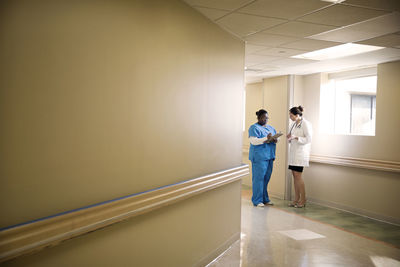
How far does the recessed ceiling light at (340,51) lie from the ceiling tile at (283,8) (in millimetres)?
1866

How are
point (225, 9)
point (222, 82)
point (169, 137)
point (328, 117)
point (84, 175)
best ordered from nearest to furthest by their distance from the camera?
point (84, 175)
point (169, 137)
point (225, 9)
point (222, 82)
point (328, 117)

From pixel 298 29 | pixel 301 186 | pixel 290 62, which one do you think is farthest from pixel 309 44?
pixel 301 186

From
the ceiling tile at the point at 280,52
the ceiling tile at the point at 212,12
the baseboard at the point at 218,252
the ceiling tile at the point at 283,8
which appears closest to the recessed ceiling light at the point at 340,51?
the ceiling tile at the point at 280,52

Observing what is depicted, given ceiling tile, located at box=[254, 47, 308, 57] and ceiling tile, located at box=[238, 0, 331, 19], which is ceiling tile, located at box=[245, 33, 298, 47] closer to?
ceiling tile, located at box=[254, 47, 308, 57]

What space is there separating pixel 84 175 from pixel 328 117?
5.38m

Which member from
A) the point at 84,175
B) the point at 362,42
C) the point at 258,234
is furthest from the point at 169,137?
the point at 362,42

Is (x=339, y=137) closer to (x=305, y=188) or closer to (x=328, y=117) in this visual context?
(x=328, y=117)

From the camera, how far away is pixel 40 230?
1556 millimetres

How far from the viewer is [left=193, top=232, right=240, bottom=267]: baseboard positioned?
3187 millimetres

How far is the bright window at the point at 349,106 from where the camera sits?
5.56 m

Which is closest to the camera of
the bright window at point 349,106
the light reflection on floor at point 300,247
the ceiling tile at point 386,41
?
the light reflection on floor at point 300,247

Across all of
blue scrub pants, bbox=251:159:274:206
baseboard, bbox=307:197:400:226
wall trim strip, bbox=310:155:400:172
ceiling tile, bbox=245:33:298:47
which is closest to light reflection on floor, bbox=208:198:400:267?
blue scrub pants, bbox=251:159:274:206

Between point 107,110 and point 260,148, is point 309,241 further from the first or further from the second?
point 107,110

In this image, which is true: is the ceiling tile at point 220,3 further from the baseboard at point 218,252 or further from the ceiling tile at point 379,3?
the baseboard at point 218,252
